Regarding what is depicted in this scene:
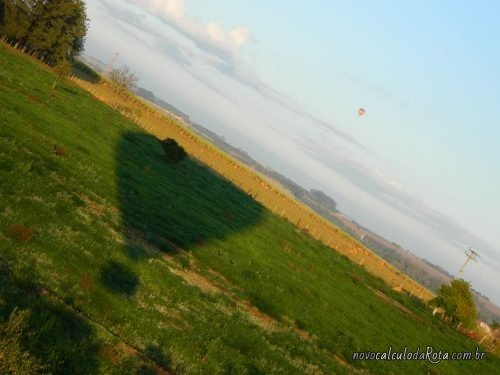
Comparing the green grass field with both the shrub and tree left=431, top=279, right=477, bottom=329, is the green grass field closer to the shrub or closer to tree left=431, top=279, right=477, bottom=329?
the shrub

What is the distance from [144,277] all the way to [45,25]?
8208cm

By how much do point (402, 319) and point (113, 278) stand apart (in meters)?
42.4

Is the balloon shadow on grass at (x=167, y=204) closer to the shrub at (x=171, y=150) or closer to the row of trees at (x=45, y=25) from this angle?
the shrub at (x=171, y=150)

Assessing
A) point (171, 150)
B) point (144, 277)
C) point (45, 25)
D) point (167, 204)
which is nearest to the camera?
point (144, 277)

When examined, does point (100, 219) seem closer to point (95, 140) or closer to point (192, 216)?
point (192, 216)

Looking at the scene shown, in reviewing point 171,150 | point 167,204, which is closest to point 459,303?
point 171,150

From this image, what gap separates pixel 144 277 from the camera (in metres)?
19.0

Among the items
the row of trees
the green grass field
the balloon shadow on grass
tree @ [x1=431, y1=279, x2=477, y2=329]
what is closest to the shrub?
the balloon shadow on grass

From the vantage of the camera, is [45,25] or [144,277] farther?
[45,25]

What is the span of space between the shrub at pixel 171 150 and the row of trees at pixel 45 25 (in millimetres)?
33762

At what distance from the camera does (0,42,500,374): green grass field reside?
12.9m

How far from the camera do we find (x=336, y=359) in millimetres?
25438

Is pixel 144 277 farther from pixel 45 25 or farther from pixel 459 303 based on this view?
pixel 45 25

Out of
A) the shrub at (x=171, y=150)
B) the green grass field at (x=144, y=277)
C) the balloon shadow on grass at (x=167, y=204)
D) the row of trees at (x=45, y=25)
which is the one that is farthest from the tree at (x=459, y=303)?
the row of trees at (x=45, y=25)
